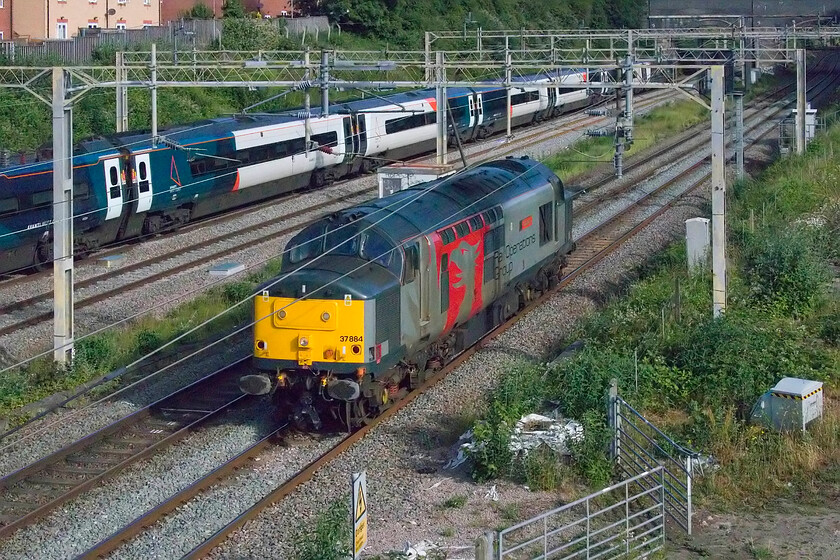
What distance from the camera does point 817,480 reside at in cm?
1255

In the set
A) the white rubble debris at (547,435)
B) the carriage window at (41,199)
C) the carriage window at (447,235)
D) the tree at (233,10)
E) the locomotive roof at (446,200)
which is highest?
the tree at (233,10)

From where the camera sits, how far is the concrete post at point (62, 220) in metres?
17.5

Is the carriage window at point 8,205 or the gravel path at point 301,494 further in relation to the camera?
the carriage window at point 8,205

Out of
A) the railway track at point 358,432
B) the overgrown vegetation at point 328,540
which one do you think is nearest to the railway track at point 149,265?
the railway track at point 358,432

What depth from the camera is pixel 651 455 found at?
12.8 m

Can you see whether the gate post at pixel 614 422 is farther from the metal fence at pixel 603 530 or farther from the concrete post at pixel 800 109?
the concrete post at pixel 800 109

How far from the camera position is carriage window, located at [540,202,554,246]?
20.9 metres

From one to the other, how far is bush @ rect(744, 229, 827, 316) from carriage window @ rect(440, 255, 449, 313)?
19.3 ft

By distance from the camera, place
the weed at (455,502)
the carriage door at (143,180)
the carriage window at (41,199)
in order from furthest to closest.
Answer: the carriage door at (143,180)
the carriage window at (41,199)
the weed at (455,502)

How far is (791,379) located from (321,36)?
4916cm

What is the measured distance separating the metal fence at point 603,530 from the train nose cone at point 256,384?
13.1 feet

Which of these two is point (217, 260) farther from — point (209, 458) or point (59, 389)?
point (209, 458)

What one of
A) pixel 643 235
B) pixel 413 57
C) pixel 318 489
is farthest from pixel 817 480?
pixel 413 57

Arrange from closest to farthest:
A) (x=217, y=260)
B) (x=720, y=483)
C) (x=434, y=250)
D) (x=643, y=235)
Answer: (x=720, y=483) < (x=434, y=250) < (x=217, y=260) < (x=643, y=235)
